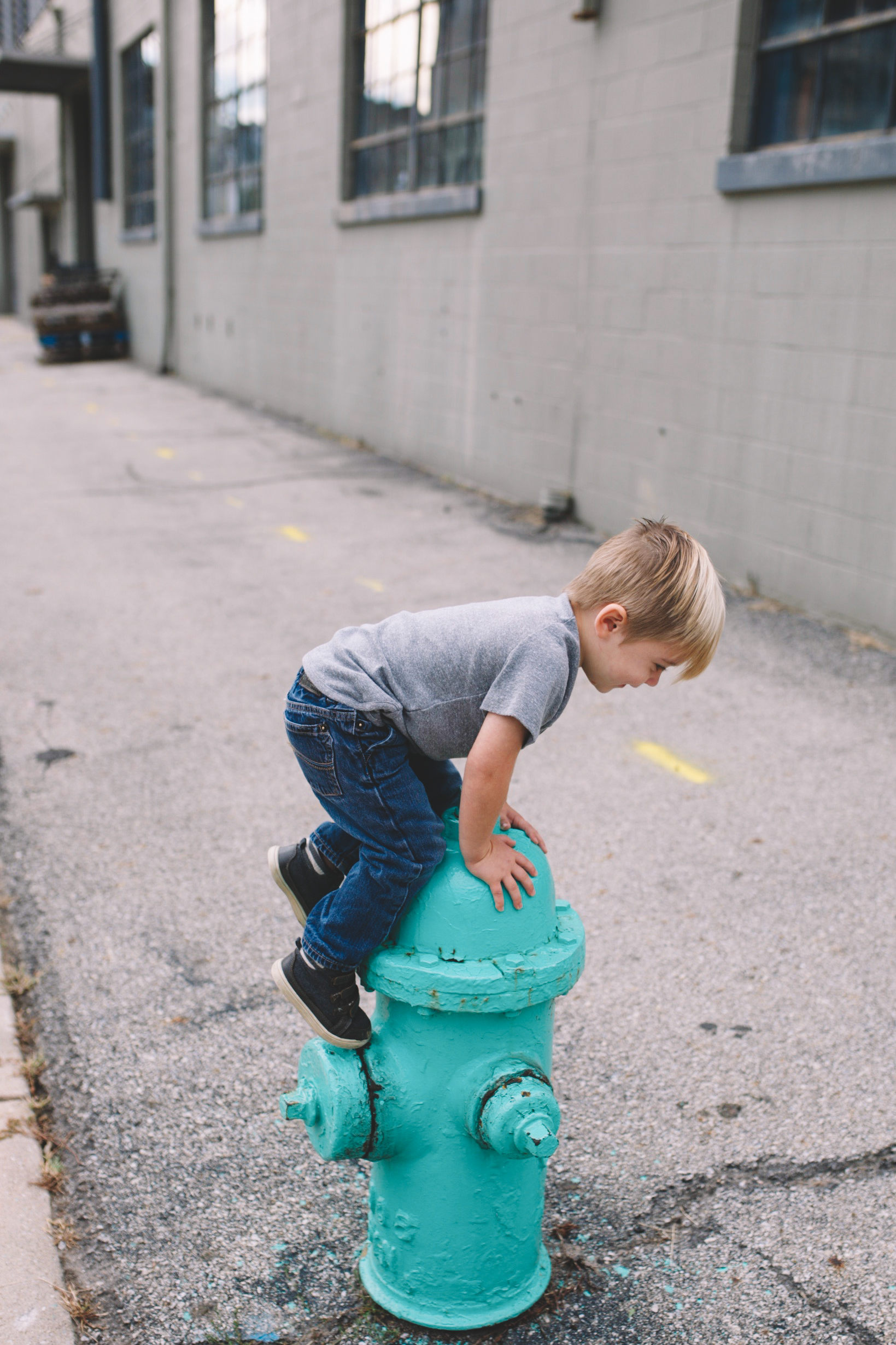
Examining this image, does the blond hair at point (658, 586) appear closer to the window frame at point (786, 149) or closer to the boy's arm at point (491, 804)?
the boy's arm at point (491, 804)

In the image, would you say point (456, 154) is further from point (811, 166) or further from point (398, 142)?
point (811, 166)

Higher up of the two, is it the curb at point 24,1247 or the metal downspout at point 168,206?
the metal downspout at point 168,206

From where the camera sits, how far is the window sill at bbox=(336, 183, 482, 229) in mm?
9719

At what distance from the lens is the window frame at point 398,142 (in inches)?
383

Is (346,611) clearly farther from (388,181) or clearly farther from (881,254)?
(388,181)

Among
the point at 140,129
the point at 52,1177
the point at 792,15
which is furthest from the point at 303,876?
the point at 140,129

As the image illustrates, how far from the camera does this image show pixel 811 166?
6.10 metres

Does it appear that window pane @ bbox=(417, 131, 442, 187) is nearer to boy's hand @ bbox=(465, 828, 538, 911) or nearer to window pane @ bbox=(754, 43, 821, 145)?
window pane @ bbox=(754, 43, 821, 145)

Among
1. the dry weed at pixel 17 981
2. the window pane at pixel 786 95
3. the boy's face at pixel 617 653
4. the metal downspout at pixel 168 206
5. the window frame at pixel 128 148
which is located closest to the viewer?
the boy's face at pixel 617 653

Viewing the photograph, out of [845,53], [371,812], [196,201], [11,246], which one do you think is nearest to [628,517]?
[845,53]

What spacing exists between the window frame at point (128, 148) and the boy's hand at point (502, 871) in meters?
18.8

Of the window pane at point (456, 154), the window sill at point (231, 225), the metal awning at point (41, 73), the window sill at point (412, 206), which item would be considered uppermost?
the metal awning at point (41, 73)

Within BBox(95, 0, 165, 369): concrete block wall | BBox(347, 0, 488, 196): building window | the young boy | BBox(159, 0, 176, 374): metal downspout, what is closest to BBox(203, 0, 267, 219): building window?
BBox(159, 0, 176, 374): metal downspout

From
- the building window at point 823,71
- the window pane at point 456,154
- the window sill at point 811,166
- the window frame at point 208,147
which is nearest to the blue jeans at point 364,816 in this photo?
the window sill at point 811,166
